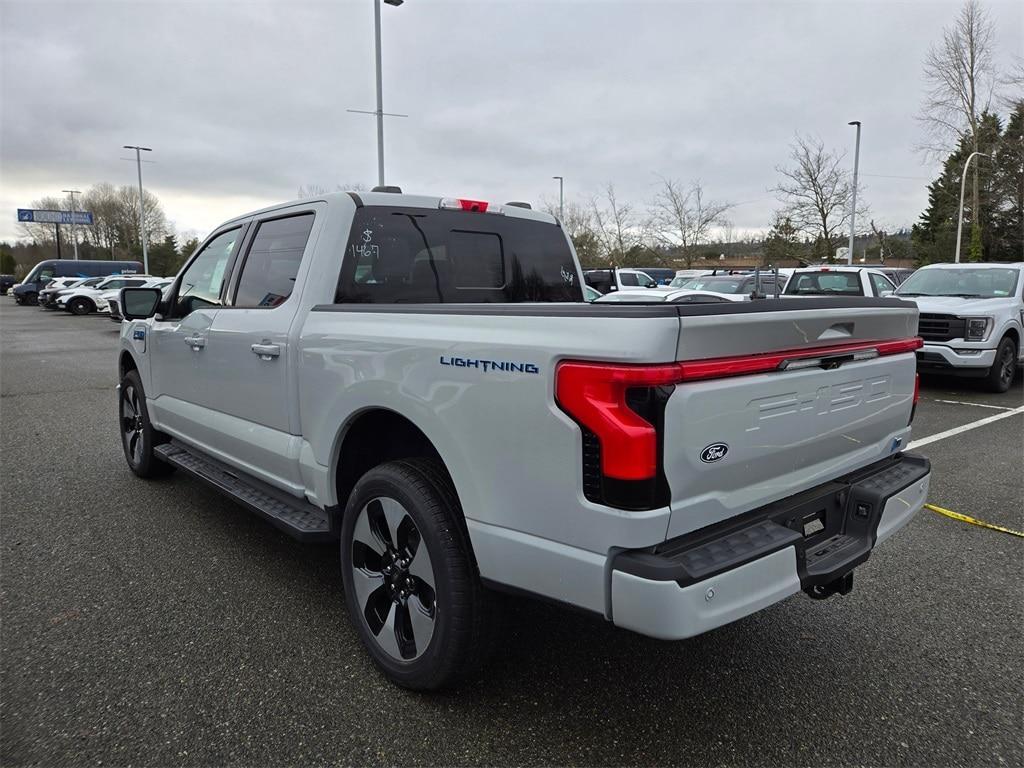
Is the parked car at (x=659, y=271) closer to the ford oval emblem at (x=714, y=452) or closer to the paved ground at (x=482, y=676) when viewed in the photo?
the paved ground at (x=482, y=676)

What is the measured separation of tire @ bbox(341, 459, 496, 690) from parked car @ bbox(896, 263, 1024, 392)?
28.4 feet

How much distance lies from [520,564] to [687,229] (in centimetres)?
3917

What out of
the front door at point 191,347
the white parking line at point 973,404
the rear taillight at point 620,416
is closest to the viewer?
the rear taillight at point 620,416

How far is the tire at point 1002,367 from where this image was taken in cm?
948

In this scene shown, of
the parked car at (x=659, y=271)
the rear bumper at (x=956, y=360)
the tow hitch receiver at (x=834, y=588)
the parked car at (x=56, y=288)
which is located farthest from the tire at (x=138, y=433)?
the parked car at (x=659, y=271)

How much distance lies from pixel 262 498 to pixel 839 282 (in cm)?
1117

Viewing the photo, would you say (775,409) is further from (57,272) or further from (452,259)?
(57,272)

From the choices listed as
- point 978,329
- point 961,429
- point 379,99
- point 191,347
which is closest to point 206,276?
point 191,347

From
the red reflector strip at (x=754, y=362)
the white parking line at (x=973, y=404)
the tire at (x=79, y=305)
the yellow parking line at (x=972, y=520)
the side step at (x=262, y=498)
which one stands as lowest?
the white parking line at (x=973, y=404)

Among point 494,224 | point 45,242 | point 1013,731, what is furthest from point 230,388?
point 45,242

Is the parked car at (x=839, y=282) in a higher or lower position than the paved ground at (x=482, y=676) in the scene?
higher

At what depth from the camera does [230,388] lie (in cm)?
386

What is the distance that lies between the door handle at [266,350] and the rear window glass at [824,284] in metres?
10.2

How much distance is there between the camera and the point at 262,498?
3.60m
